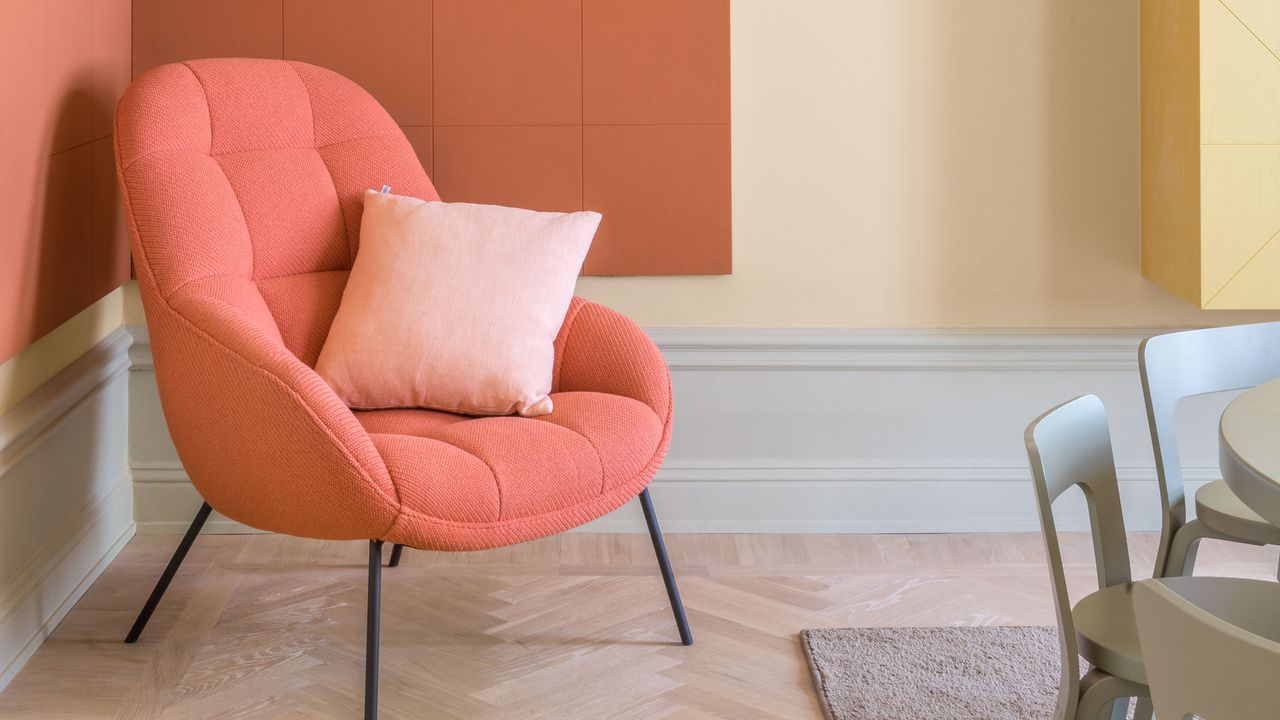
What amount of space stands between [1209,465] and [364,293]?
83.3 inches

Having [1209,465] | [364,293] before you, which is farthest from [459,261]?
[1209,465]

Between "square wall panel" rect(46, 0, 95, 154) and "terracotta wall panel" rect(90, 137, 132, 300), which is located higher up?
"square wall panel" rect(46, 0, 95, 154)

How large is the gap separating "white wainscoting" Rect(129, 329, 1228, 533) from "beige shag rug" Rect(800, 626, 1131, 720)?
0.63 m

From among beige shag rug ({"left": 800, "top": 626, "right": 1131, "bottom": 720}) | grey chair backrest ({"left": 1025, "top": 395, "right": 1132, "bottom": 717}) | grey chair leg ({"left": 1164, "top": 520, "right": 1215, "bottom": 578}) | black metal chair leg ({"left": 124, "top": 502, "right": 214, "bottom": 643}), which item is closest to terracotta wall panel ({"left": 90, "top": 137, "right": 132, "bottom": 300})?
black metal chair leg ({"left": 124, "top": 502, "right": 214, "bottom": 643})

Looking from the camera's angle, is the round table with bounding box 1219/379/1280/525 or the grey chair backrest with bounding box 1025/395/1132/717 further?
the grey chair backrest with bounding box 1025/395/1132/717

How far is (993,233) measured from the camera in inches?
117

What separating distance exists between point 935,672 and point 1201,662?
59.1 inches

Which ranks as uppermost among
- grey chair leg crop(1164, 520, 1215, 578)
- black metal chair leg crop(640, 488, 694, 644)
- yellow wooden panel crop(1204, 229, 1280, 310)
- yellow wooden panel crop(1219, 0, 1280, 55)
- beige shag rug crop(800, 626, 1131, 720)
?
yellow wooden panel crop(1219, 0, 1280, 55)

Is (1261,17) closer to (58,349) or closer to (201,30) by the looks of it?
(201,30)

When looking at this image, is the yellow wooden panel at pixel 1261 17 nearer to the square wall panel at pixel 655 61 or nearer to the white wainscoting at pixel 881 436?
the white wainscoting at pixel 881 436

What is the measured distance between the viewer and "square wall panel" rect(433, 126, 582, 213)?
290 cm

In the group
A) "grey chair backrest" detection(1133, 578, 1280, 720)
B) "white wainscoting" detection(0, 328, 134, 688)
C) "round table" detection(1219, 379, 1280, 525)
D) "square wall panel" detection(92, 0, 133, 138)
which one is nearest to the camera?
"grey chair backrest" detection(1133, 578, 1280, 720)

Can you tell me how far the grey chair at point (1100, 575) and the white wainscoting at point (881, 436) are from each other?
4.68ft

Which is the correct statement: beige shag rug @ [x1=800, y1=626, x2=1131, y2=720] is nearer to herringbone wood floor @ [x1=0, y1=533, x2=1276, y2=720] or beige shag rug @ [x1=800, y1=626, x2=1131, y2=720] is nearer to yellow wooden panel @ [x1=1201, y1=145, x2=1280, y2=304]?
herringbone wood floor @ [x1=0, y1=533, x2=1276, y2=720]
